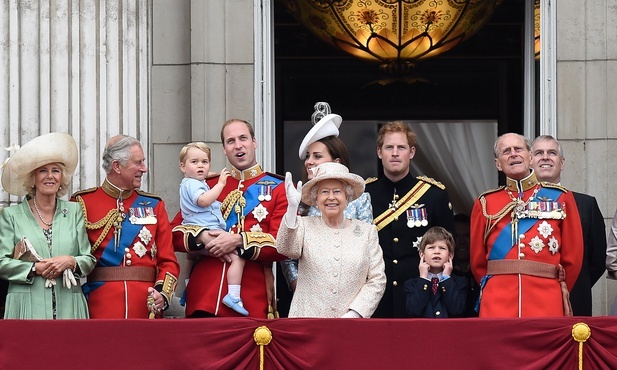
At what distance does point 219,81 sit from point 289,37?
4594 mm

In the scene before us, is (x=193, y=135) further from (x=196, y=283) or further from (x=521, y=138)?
(x=521, y=138)

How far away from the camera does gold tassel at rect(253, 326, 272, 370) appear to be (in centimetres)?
882

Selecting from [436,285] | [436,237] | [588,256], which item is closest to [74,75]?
[436,237]

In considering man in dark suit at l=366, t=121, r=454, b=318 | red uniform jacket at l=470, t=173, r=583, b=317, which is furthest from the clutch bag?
red uniform jacket at l=470, t=173, r=583, b=317

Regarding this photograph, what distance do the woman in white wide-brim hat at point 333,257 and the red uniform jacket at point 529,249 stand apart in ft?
2.27

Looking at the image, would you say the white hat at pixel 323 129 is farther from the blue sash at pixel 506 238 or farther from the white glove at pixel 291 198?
the blue sash at pixel 506 238

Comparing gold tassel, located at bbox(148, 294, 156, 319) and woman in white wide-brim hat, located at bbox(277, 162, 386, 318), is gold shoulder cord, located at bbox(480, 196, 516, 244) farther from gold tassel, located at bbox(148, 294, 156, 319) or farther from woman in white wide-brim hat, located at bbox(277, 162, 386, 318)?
gold tassel, located at bbox(148, 294, 156, 319)

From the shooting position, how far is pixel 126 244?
9.58 metres

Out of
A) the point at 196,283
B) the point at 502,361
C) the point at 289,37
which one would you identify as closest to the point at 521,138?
the point at 502,361

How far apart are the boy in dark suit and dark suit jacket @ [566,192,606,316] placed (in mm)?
814

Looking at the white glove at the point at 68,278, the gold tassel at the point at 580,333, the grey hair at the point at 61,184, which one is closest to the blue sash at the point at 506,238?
the gold tassel at the point at 580,333

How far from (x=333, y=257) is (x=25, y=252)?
1742mm

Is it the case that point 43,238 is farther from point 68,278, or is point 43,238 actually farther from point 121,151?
point 121,151

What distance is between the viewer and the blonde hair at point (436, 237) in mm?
9617
